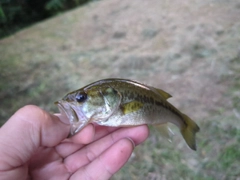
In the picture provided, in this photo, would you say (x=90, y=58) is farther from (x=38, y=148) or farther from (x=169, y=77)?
(x=38, y=148)

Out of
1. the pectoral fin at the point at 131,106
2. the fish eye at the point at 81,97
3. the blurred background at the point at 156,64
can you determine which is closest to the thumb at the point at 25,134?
the fish eye at the point at 81,97

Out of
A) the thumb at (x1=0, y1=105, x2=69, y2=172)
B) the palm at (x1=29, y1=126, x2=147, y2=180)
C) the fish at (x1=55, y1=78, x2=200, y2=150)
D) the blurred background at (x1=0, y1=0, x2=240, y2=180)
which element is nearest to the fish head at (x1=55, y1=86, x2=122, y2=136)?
the fish at (x1=55, y1=78, x2=200, y2=150)

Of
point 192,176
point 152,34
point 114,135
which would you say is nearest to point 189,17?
point 152,34

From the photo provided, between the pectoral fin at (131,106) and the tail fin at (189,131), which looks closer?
the pectoral fin at (131,106)

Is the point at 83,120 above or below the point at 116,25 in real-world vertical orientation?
above

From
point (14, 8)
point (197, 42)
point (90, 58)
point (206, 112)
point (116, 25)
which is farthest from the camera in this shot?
point (14, 8)

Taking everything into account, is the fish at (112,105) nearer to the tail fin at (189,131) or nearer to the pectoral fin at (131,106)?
the pectoral fin at (131,106)

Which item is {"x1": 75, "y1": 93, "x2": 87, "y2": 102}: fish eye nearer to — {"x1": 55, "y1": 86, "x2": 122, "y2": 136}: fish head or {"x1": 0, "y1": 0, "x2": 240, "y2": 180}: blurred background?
{"x1": 55, "y1": 86, "x2": 122, "y2": 136}: fish head

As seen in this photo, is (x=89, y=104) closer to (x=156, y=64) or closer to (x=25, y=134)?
(x=25, y=134)
